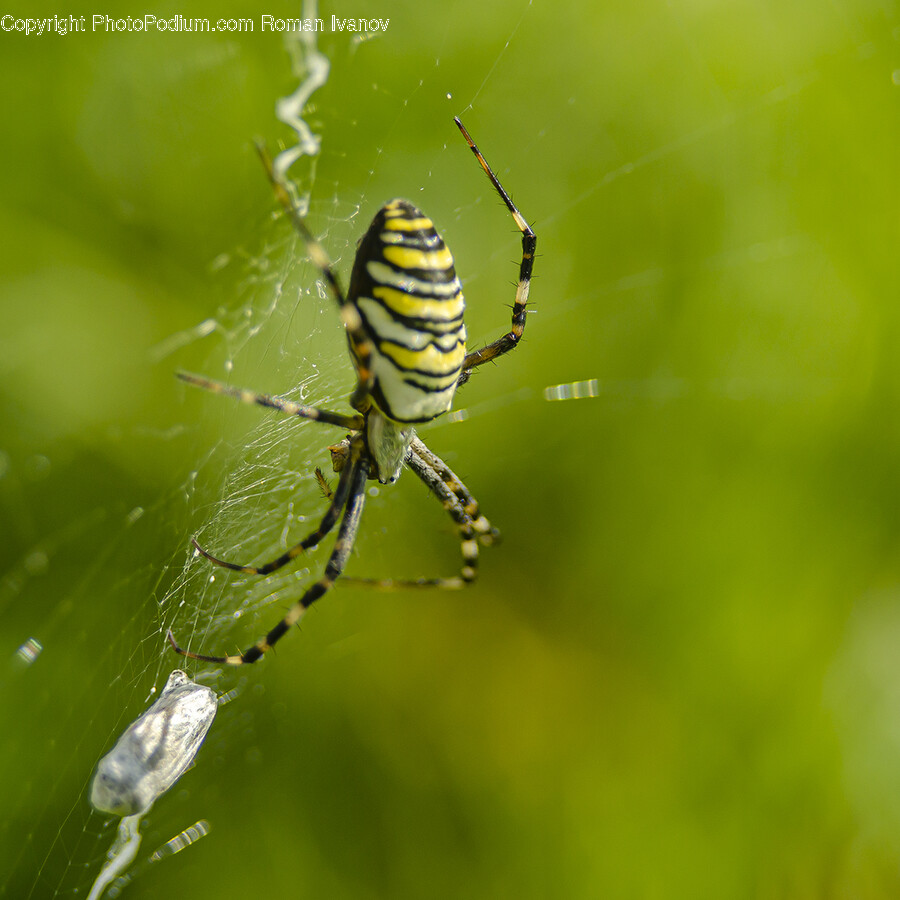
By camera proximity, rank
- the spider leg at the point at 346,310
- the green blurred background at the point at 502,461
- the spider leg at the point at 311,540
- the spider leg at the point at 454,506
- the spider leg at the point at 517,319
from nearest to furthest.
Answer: the spider leg at the point at 346,310 < the spider leg at the point at 311,540 < the green blurred background at the point at 502,461 < the spider leg at the point at 517,319 < the spider leg at the point at 454,506

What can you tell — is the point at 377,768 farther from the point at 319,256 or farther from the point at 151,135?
the point at 151,135

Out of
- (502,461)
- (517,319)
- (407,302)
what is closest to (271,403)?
(407,302)

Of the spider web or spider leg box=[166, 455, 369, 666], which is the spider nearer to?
spider leg box=[166, 455, 369, 666]

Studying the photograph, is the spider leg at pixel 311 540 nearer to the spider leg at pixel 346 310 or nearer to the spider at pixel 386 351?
the spider at pixel 386 351

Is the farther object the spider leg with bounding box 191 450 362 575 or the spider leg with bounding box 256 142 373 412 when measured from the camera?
the spider leg with bounding box 191 450 362 575

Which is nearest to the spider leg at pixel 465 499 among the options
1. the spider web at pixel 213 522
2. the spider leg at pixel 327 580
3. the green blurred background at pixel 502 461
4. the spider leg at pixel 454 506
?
the spider leg at pixel 454 506

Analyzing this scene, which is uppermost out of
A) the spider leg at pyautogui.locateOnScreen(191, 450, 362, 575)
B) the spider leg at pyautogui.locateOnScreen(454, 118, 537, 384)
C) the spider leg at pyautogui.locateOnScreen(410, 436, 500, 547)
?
the spider leg at pyautogui.locateOnScreen(454, 118, 537, 384)

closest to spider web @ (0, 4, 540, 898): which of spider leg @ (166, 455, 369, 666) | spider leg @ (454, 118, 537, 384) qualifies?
spider leg @ (166, 455, 369, 666)

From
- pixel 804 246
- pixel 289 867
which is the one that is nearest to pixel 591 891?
pixel 289 867
